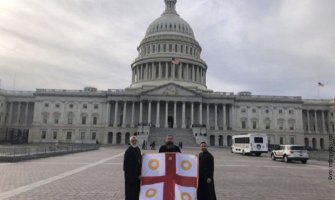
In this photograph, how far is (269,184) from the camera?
16.4 meters

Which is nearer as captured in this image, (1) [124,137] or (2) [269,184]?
(2) [269,184]

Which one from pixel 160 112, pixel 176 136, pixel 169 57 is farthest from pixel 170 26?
pixel 176 136

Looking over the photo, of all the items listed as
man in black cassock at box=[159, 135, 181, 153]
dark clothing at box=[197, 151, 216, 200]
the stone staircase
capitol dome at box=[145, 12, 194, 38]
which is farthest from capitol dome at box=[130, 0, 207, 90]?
dark clothing at box=[197, 151, 216, 200]

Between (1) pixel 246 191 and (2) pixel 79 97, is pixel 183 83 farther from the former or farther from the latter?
(1) pixel 246 191

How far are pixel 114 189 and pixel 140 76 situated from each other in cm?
9396

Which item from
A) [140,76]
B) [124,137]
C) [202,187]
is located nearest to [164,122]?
[124,137]

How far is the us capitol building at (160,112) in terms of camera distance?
9044cm

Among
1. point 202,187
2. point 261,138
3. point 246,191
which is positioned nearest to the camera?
point 202,187

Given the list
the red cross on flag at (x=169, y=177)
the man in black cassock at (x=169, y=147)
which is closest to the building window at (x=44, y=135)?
the man in black cassock at (x=169, y=147)

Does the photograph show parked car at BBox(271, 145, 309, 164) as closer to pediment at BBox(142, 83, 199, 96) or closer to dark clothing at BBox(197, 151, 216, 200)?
dark clothing at BBox(197, 151, 216, 200)

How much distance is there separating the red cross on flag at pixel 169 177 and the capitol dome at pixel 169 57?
8838cm

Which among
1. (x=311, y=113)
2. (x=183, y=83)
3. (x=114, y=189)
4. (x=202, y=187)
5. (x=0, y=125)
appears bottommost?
(x=114, y=189)

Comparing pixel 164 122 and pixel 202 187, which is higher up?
pixel 164 122

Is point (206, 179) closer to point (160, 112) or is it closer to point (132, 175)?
point (132, 175)
